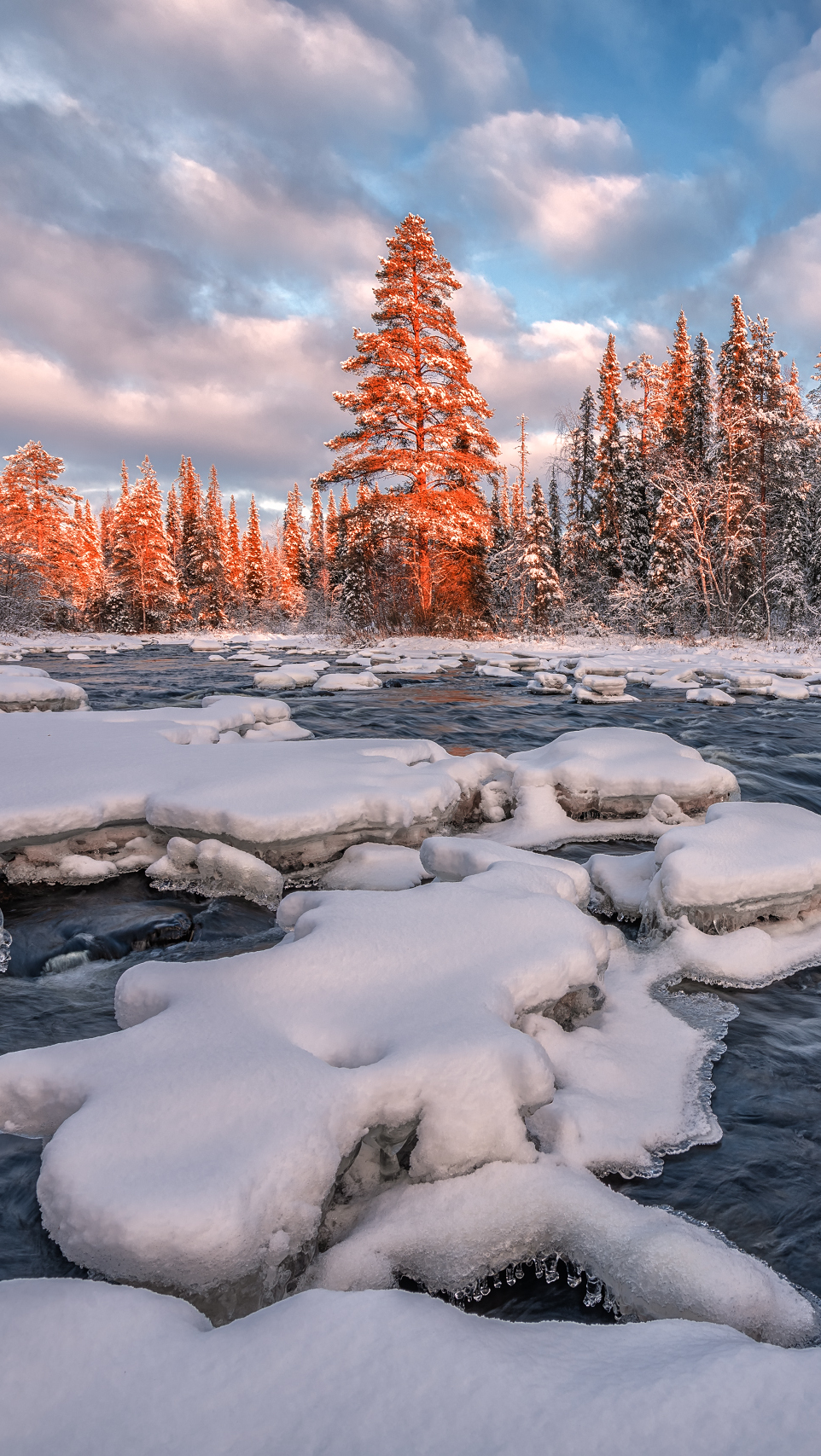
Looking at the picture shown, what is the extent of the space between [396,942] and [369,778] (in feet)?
6.26

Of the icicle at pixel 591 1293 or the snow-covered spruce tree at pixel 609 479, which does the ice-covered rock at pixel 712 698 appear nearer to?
the icicle at pixel 591 1293

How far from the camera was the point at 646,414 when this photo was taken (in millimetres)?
32594

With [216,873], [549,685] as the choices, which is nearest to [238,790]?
[216,873]

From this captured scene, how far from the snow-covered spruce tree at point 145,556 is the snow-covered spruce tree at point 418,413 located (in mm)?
18409

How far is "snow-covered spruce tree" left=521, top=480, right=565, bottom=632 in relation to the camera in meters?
27.5

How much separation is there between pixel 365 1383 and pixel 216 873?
105 inches

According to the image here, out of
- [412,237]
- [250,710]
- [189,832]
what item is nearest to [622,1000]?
[189,832]

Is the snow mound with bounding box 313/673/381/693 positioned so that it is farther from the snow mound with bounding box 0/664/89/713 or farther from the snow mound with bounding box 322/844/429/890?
the snow mound with bounding box 322/844/429/890

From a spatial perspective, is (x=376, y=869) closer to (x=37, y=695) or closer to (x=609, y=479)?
(x=37, y=695)

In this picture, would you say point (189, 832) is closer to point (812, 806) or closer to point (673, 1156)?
point (673, 1156)

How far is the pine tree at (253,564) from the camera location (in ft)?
171

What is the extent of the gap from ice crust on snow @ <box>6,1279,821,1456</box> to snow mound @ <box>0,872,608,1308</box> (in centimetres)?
15

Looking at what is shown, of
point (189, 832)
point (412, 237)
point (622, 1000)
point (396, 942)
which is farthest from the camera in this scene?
point (412, 237)

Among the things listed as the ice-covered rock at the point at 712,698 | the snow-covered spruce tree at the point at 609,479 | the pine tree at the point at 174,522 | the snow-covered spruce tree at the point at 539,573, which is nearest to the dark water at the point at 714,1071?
the ice-covered rock at the point at 712,698
